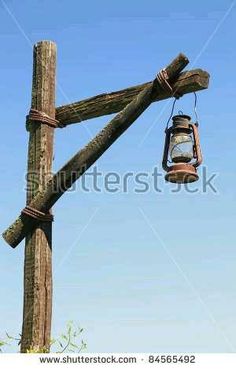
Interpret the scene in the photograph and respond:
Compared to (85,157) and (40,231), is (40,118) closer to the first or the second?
(85,157)

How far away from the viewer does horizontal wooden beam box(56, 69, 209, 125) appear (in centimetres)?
551

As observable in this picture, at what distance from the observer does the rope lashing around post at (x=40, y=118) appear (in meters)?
6.25

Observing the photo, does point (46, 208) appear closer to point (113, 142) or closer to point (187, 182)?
point (113, 142)

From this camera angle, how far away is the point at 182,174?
5.66 meters

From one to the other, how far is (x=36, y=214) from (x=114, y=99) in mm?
1144

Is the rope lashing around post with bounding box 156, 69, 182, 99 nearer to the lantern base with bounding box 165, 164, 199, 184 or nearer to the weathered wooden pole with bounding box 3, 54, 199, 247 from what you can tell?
the weathered wooden pole with bounding box 3, 54, 199, 247

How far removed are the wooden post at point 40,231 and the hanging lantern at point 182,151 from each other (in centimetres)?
106

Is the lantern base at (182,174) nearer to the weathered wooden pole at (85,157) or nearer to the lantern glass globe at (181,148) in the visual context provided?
the lantern glass globe at (181,148)

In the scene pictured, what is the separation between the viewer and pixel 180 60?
5.48 meters

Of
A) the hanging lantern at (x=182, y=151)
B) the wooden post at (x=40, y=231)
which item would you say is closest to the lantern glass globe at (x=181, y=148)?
the hanging lantern at (x=182, y=151)

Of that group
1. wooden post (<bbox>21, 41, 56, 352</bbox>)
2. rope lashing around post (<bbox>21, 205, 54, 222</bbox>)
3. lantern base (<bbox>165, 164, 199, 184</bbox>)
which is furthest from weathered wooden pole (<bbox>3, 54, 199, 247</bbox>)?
lantern base (<bbox>165, 164, 199, 184</bbox>)

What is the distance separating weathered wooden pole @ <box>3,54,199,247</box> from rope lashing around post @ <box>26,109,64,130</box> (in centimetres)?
56

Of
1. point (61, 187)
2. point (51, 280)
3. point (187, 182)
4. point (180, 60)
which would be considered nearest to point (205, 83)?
point (180, 60)

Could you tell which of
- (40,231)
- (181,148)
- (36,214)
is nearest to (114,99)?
(181,148)
